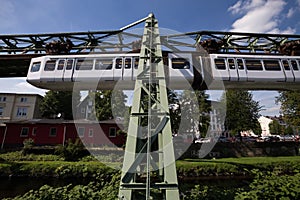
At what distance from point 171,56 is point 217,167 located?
8897 millimetres

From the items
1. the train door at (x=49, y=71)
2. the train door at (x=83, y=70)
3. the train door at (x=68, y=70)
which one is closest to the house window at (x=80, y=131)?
the train door at (x=49, y=71)

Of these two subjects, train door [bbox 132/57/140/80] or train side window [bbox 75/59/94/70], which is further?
train side window [bbox 75/59/94/70]

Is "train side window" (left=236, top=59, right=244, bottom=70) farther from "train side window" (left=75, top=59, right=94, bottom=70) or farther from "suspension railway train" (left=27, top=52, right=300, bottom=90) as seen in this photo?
Result: "train side window" (left=75, top=59, right=94, bottom=70)

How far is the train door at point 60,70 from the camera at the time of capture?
8.38 meters

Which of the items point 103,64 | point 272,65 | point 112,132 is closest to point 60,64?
point 103,64

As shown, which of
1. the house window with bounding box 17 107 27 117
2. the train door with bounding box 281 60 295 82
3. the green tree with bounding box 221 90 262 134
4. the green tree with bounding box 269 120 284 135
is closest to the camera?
the train door with bounding box 281 60 295 82

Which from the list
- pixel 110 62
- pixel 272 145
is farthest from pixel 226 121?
pixel 110 62

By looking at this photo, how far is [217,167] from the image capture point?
498 inches

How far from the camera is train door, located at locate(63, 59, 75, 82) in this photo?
27.4 ft

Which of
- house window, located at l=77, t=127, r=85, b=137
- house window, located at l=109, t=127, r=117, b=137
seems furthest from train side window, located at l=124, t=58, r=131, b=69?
house window, located at l=77, t=127, r=85, b=137

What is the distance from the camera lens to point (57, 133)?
1817 cm

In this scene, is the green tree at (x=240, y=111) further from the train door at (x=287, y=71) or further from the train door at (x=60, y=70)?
the train door at (x=60, y=70)

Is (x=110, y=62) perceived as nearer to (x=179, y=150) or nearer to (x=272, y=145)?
(x=179, y=150)

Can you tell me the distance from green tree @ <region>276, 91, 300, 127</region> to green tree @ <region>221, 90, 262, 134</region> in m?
3.36
